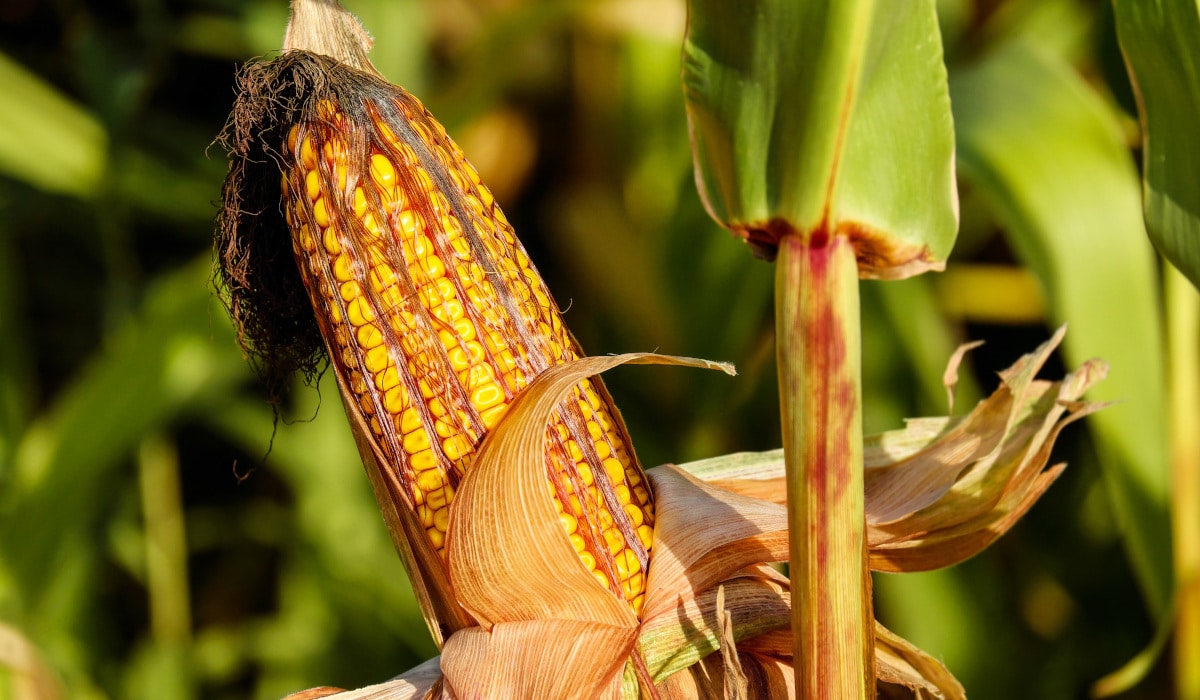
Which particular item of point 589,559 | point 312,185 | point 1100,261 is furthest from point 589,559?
point 1100,261

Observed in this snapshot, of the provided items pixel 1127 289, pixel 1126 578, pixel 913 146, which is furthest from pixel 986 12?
pixel 913 146

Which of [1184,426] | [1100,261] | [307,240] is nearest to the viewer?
[307,240]

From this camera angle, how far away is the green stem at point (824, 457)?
14.5 inches

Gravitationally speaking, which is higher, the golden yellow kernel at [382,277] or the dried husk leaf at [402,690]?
the golden yellow kernel at [382,277]

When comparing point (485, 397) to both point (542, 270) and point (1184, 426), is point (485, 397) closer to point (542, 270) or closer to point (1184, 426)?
point (1184, 426)

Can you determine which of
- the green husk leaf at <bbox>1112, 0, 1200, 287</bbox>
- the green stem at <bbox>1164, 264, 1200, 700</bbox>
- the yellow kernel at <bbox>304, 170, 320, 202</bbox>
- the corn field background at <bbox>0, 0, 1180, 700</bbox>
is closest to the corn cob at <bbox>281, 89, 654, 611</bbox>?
the yellow kernel at <bbox>304, 170, 320, 202</bbox>

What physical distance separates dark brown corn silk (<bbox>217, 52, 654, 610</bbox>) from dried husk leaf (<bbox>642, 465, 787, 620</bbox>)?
14mm

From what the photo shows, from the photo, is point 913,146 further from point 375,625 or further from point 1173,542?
point 375,625

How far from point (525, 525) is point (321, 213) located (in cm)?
16

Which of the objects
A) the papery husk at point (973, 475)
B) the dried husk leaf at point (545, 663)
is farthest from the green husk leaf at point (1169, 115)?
the dried husk leaf at point (545, 663)

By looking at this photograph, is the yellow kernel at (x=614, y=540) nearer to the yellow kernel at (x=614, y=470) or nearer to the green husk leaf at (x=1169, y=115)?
the yellow kernel at (x=614, y=470)

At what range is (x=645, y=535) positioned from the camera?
48 centimetres

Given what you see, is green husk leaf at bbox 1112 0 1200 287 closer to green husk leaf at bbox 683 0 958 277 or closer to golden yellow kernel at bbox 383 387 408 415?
green husk leaf at bbox 683 0 958 277

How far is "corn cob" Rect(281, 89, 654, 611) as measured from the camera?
452mm
